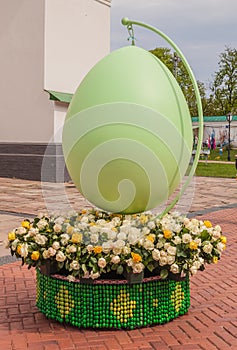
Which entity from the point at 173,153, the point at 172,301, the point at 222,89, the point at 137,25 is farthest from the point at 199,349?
the point at 222,89

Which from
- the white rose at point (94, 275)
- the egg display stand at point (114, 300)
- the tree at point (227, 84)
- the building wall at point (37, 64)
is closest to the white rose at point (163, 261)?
the egg display stand at point (114, 300)

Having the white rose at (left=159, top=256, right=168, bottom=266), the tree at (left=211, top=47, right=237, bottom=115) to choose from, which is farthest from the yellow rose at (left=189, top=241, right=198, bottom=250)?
the tree at (left=211, top=47, right=237, bottom=115)

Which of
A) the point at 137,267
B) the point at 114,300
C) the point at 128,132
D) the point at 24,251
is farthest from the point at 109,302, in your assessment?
the point at 128,132

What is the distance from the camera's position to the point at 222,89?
51.3 m

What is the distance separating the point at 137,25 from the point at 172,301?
263cm

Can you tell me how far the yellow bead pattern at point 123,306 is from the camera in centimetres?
446

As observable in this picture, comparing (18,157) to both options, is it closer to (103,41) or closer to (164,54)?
(103,41)

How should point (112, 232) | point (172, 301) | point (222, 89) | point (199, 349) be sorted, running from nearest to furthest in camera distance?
point (199, 349)
point (112, 232)
point (172, 301)
point (222, 89)

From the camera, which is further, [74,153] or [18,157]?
[18,157]

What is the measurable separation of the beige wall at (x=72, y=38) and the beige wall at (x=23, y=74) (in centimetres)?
33

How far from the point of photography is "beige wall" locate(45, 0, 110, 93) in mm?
17953

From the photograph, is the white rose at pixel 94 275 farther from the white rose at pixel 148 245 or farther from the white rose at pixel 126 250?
the white rose at pixel 148 245

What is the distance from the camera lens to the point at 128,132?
14.2 feet

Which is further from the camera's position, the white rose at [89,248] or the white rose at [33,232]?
the white rose at [33,232]
